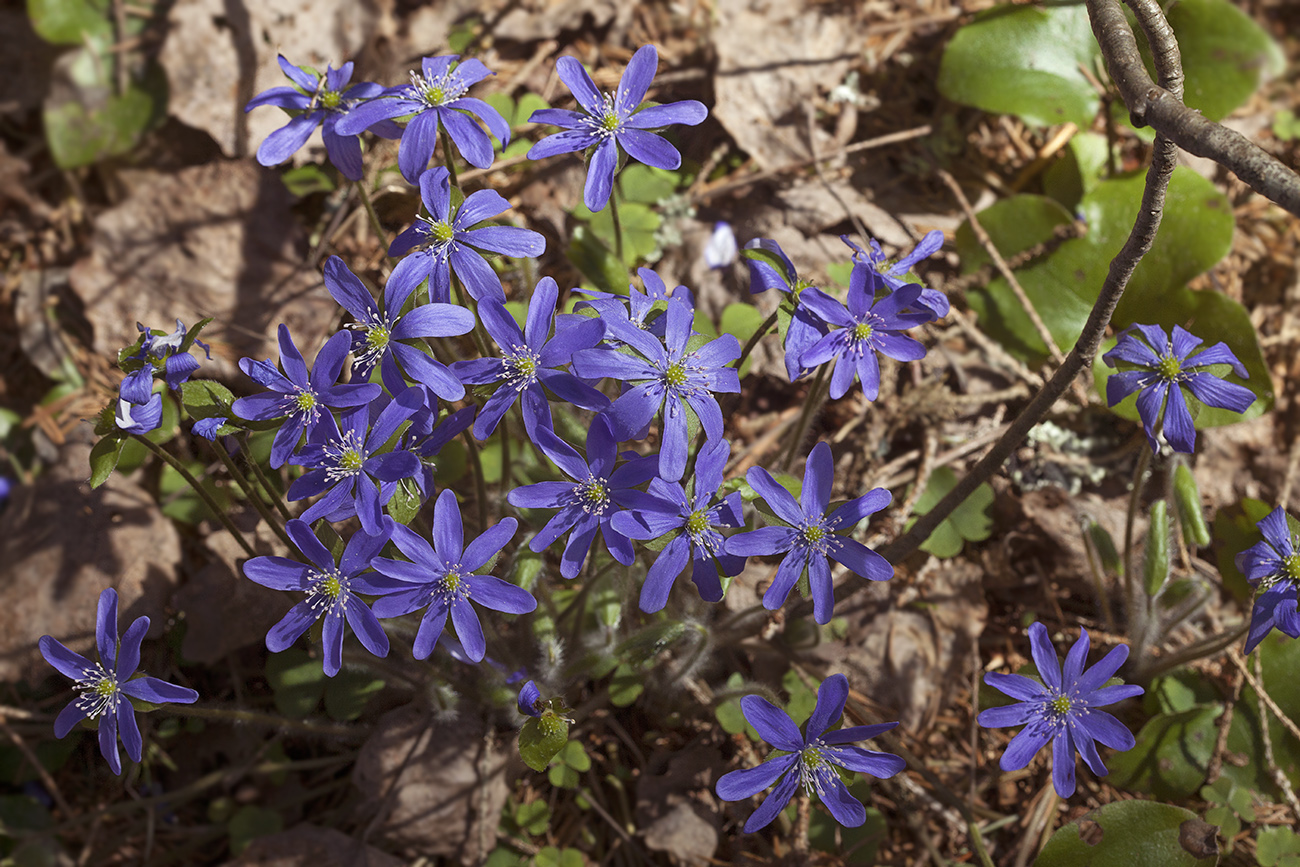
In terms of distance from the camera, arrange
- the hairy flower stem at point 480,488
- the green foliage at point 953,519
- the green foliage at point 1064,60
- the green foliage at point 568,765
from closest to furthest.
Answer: the hairy flower stem at point 480,488, the green foliage at point 568,765, the green foliage at point 953,519, the green foliage at point 1064,60

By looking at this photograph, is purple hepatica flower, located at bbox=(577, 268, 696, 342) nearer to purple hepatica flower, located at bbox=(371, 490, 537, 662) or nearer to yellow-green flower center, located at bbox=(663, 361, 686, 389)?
yellow-green flower center, located at bbox=(663, 361, 686, 389)

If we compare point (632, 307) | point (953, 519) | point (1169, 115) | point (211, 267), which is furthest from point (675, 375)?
point (211, 267)

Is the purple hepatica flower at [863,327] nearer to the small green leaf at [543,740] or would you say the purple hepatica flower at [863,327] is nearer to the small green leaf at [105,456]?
the small green leaf at [543,740]

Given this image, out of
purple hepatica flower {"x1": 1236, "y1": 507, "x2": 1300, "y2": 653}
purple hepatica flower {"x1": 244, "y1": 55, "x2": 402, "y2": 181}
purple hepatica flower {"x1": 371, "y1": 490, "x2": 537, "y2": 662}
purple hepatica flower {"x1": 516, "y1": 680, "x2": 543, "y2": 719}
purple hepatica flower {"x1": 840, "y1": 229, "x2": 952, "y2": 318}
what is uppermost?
purple hepatica flower {"x1": 244, "y1": 55, "x2": 402, "y2": 181}

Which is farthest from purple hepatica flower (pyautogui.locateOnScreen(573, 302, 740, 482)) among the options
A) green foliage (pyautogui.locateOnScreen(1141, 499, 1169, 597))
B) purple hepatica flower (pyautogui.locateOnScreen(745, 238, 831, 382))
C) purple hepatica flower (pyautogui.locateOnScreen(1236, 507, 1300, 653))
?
green foliage (pyautogui.locateOnScreen(1141, 499, 1169, 597))

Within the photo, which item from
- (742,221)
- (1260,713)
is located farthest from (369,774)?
(1260,713)

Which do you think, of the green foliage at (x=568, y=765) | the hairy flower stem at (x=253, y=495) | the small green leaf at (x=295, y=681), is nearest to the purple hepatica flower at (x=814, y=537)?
the green foliage at (x=568, y=765)
